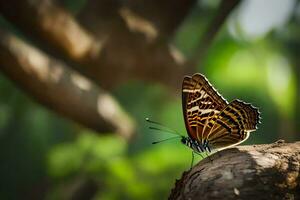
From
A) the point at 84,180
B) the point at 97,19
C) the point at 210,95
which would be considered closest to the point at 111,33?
→ the point at 97,19

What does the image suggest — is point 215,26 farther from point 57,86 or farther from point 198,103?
point 198,103

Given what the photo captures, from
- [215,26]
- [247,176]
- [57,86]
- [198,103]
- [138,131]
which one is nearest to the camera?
[247,176]

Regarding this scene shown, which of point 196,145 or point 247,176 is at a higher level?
point 196,145

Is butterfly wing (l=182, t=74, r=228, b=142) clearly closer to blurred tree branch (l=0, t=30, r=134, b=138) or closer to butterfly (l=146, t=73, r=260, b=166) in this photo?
butterfly (l=146, t=73, r=260, b=166)

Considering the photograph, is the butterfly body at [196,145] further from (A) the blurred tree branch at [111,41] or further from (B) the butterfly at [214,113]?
(A) the blurred tree branch at [111,41]

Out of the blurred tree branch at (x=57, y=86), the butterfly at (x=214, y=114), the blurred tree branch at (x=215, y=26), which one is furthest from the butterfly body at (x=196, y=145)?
the blurred tree branch at (x=215, y=26)

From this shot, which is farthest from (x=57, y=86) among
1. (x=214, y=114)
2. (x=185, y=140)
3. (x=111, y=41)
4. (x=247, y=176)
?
(x=247, y=176)

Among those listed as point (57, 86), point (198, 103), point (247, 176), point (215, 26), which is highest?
point (215, 26)
